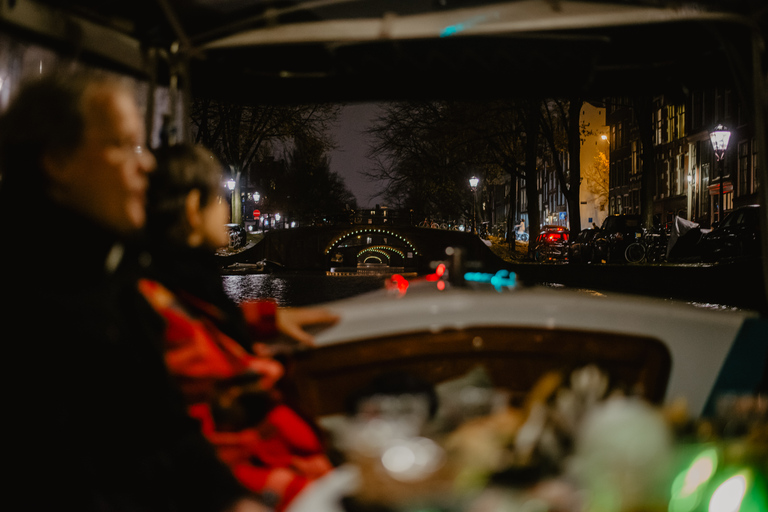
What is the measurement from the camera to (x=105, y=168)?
1.46m

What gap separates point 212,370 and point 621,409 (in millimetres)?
1057

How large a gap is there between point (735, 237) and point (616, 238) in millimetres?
7753

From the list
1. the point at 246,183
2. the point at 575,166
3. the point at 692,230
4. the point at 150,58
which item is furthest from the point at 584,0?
the point at 246,183

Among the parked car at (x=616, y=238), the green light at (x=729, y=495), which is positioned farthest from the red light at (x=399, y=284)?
the parked car at (x=616, y=238)

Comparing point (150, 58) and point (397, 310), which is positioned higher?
point (150, 58)

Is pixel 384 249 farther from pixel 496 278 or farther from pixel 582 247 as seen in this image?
pixel 496 278

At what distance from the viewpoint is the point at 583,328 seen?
96.3 inches

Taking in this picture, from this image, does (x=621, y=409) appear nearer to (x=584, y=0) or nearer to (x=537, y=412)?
(x=537, y=412)

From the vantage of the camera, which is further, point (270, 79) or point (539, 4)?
point (270, 79)

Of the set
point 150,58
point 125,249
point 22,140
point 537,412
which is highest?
point 150,58

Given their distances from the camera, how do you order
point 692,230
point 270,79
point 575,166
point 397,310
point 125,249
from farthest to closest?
1. point 575,166
2. point 692,230
3. point 270,79
4. point 397,310
5. point 125,249

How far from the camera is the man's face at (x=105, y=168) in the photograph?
4.61 ft

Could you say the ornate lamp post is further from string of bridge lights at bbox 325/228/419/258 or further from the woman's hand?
the woman's hand

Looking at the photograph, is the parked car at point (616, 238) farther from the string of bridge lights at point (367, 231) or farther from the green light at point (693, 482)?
the green light at point (693, 482)
